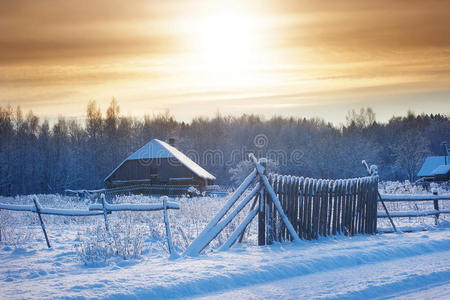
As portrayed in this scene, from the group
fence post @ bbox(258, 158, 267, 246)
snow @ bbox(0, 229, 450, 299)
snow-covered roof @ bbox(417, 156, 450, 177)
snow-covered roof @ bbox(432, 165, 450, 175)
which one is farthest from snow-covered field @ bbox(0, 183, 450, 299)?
snow-covered roof @ bbox(417, 156, 450, 177)

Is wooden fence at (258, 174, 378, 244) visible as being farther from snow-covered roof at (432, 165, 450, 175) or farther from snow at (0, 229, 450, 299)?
snow-covered roof at (432, 165, 450, 175)

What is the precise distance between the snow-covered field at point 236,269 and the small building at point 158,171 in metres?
26.5

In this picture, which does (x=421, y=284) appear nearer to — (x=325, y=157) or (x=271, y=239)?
(x=271, y=239)

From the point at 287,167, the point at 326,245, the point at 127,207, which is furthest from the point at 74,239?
the point at 287,167

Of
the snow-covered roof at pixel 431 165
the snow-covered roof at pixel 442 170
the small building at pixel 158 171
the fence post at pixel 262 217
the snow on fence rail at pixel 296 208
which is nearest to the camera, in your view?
the snow on fence rail at pixel 296 208

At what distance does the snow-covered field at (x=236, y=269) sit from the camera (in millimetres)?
6648

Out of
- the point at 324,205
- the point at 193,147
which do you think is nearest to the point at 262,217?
the point at 324,205

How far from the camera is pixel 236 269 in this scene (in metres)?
7.63

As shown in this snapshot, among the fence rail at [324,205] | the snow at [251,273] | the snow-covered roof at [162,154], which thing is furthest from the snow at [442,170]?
the snow at [251,273]

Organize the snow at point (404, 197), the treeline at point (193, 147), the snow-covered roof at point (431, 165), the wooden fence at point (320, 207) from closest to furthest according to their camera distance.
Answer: the wooden fence at point (320, 207)
the snow at point (404, 197)
the snow-covered roof at point (431, 165)
the treeline at point (193, 147)

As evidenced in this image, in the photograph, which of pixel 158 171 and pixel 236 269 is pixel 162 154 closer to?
pixel 158 171

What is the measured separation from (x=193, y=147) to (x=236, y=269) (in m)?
74.1

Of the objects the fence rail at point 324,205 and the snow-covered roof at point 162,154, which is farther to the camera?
the snow-covered roof at point 162,154

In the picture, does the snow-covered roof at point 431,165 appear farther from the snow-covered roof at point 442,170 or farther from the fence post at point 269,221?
the fence post at point 269,221
